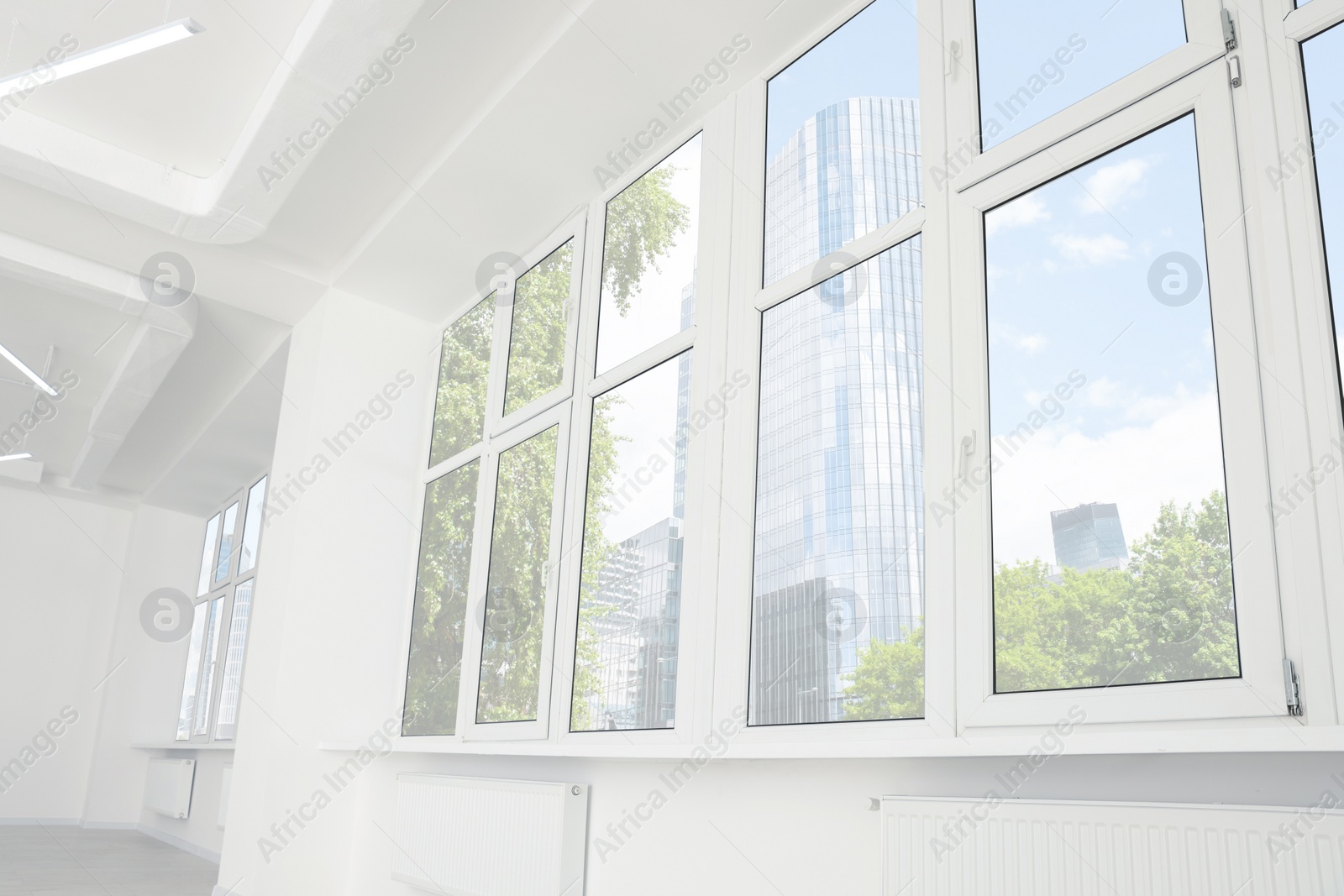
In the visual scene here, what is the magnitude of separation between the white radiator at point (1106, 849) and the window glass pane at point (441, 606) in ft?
9.78

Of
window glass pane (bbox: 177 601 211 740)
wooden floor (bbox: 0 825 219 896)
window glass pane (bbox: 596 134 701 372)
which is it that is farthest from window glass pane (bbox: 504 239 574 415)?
window glass pane (bbox: 177 601 211 740)

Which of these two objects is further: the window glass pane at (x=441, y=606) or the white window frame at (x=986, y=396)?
the window glass pane at (x=441, y=606)

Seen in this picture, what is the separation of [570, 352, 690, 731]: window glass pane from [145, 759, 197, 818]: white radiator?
642 centimetres

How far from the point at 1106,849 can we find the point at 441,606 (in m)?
3.77

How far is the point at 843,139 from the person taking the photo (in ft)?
10.5

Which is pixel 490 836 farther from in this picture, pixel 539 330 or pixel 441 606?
pixel 539 330

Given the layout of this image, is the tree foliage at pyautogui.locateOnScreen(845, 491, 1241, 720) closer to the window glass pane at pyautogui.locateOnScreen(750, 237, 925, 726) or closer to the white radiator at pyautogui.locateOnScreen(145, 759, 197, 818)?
the window glass pane at pyautogui.locateOnScreen(750, 237, 925, 726)

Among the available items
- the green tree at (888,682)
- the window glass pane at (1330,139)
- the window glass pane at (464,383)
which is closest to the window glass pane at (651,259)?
the window glass pane at (464,383)

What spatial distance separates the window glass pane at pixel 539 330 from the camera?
4.55 m

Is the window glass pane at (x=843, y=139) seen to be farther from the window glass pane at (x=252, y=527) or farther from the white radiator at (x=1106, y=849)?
the window glass pane at (x=252, y=527)

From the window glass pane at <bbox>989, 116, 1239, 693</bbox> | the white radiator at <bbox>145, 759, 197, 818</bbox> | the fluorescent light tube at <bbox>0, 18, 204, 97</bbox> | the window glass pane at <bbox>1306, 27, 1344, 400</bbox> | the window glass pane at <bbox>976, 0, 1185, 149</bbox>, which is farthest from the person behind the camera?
the white radiator at <bbox>145, 759, 197, 818</bbox>

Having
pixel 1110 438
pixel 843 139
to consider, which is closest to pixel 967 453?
pixel 1110 438

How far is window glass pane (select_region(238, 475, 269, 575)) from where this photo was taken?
8.66 m

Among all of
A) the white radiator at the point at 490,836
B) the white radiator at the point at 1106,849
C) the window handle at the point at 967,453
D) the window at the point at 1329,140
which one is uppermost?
the window at the point at 1329,140
